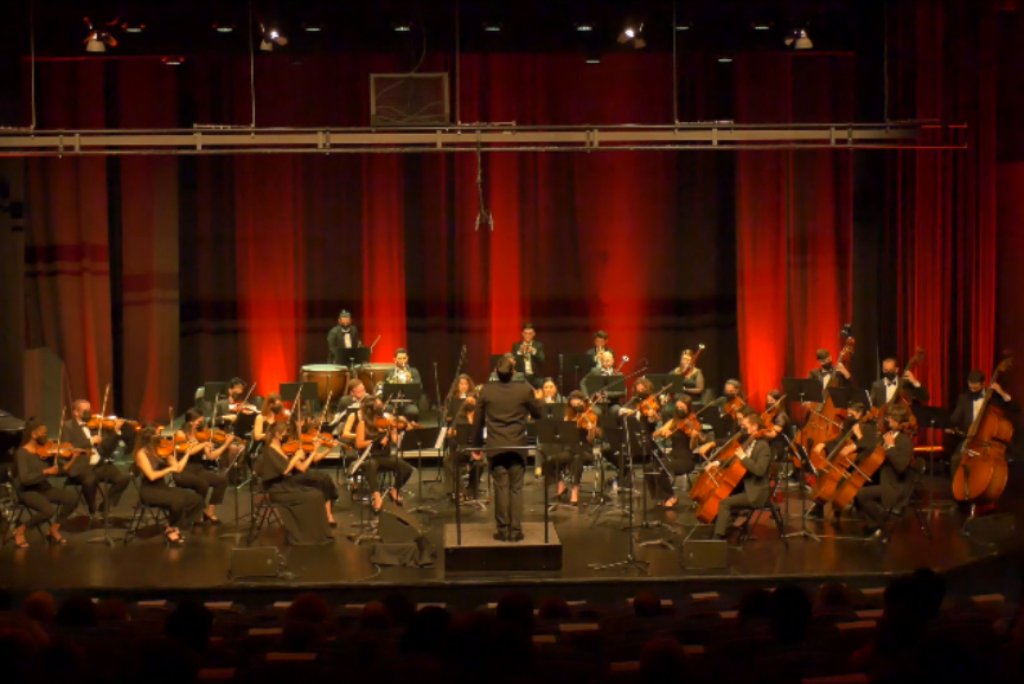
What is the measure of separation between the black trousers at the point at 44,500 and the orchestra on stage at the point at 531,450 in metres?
0.02

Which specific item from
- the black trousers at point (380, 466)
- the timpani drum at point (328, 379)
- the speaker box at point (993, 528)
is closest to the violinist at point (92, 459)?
the black trousers at point (380, 466)

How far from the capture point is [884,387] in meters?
12.6

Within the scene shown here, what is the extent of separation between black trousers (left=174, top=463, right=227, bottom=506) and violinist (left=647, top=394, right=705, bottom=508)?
168 inches

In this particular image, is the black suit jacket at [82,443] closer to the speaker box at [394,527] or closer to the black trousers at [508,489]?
the speaker box at [394,527]

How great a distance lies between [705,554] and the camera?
922 centimetres

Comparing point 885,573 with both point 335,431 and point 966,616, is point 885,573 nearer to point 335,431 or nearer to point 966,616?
point 966,616

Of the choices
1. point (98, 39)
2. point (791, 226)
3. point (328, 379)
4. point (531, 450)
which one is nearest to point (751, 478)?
point (531, 450)

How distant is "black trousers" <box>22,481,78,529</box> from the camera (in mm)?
10109

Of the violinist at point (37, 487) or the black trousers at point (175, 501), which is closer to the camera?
the violinist at point (37, 487)

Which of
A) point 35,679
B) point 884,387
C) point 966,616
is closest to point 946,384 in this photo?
point 884,387

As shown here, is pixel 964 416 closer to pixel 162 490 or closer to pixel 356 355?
pixel 356 355

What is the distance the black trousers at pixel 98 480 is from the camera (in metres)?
10.8

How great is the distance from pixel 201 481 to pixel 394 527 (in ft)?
6.84

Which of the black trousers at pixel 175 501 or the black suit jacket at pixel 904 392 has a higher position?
the black suit jacket at pixel 904 392
